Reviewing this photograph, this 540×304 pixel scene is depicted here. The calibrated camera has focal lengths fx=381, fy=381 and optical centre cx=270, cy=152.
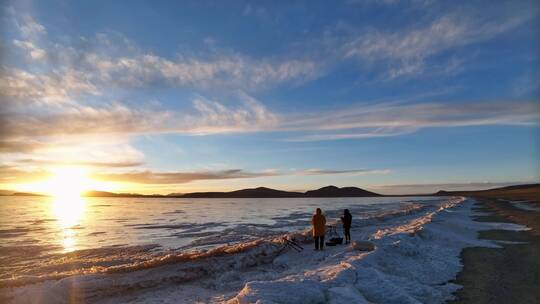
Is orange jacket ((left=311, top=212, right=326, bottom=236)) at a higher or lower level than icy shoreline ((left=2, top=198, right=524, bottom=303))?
higher

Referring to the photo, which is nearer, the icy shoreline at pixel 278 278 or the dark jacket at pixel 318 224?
the icy shoreline at pixel 278 278

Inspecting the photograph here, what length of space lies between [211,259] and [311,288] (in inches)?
328

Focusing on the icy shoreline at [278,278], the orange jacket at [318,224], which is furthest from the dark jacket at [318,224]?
the icy shoreline at [278,278]

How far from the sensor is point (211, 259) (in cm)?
1730

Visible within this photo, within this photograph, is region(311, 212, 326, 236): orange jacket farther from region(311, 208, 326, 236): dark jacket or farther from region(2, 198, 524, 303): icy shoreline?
region(2, 198, 524, 303): icy shoreline

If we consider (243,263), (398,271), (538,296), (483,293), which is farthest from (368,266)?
(243,263)

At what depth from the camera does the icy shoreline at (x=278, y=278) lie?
10008 mm

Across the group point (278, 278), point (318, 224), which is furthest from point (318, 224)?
point (278, 278)

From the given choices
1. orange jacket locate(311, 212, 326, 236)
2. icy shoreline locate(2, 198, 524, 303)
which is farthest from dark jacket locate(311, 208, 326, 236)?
icy shoreline locate(2, 198, 524, 303)

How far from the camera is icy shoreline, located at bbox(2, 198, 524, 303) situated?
32.8 ft

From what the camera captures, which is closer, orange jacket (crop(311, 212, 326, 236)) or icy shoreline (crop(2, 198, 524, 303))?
icy shoreline (crop(2, 198, 524, 303))

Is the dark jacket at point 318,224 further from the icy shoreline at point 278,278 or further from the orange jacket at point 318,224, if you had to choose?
the icy shoreline at point 278,278

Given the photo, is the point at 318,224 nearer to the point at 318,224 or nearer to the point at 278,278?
the point at 318,224

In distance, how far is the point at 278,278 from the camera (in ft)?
43.9
